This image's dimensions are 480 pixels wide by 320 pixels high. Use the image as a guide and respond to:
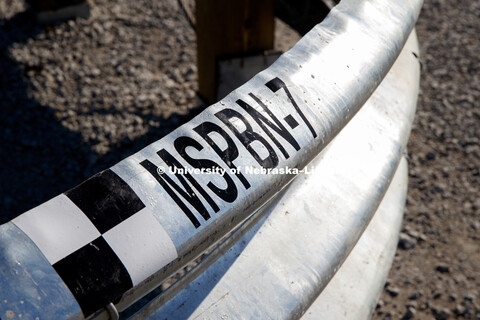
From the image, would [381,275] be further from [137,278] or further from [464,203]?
[137,278]

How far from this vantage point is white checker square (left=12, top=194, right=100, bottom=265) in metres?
0.86

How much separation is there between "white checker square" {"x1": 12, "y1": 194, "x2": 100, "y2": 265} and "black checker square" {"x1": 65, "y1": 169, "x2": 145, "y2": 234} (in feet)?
0.04

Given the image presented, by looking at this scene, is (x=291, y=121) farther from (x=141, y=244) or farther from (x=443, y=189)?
(x=443, y=189)

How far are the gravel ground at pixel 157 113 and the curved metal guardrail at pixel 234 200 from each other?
0.80m

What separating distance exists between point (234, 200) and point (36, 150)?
1.83m

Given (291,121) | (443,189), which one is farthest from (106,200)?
(443,189)

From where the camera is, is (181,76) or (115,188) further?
(181,76)

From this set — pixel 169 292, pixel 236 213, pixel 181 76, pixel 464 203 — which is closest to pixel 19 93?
pixel 181 76

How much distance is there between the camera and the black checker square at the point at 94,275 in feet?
2.76

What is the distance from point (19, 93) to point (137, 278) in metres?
2.29

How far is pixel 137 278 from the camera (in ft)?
2.94

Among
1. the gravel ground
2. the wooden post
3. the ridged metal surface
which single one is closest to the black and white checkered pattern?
the ridged metal surface

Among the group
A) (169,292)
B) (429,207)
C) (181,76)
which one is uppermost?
(169,292)

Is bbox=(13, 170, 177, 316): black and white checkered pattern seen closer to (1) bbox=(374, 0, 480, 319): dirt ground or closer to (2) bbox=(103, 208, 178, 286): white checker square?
(2) bbox=(103, 208, 178, 286): white checker square
